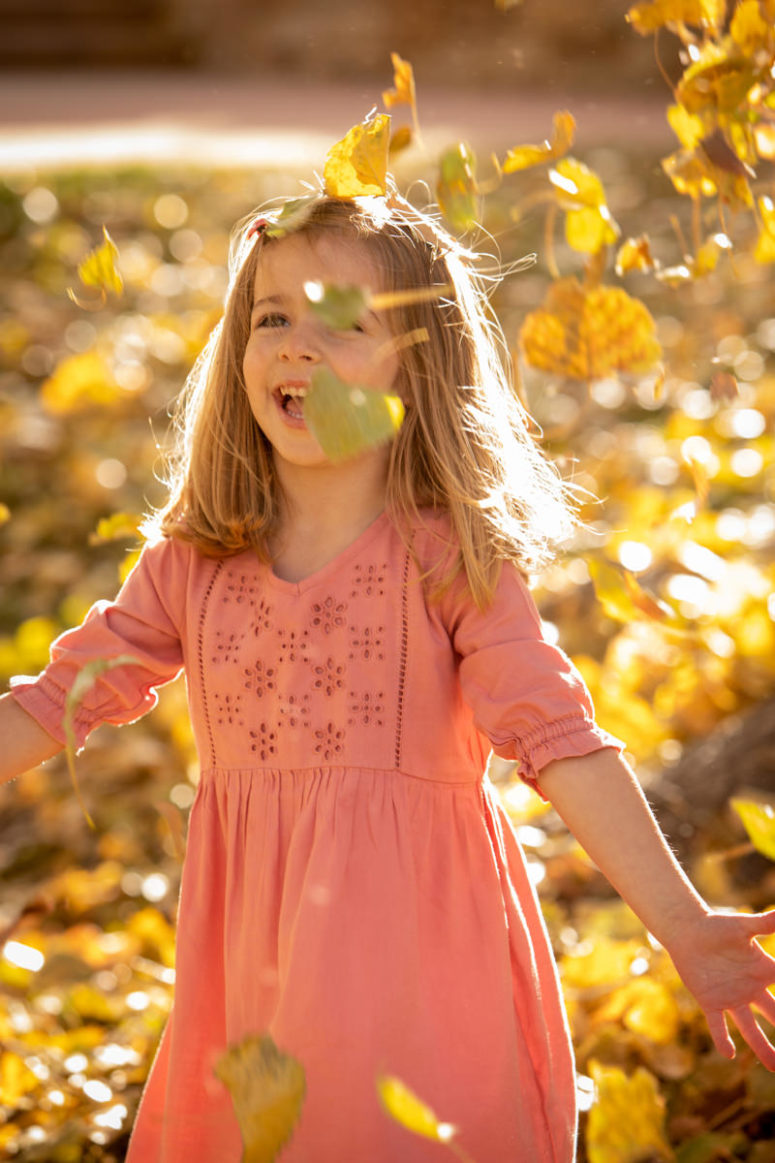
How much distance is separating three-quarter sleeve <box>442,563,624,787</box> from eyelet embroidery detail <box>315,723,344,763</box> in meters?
0.14

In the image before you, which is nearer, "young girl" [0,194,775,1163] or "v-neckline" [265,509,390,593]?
"young girl" [0,194,775,1163]

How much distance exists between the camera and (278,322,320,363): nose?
1264 millimetres

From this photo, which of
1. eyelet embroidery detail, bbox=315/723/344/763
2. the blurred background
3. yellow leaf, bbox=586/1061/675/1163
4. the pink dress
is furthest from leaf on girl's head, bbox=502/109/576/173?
yellow leaf, bbox=586/1061/675/1163

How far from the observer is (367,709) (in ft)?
4.27

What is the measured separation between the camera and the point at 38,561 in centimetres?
342

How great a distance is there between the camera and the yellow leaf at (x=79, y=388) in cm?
385

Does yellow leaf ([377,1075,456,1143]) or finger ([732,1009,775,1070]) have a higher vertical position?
yellow leaf ([377,1075,456,1143])

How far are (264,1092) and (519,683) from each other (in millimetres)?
446

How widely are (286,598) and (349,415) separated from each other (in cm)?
45

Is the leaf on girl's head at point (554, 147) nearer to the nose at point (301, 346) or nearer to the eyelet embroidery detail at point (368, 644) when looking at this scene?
the nose at point (301, 346)

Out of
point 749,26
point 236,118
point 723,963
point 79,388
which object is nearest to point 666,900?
point 723,963

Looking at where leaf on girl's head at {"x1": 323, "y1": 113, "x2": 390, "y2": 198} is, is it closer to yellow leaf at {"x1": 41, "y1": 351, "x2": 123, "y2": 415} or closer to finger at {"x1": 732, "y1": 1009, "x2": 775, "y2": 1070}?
finger at {"x1": 732, "y1": 1009, "x2": 775, "y2": 1070}

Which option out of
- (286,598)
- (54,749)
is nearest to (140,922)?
(54,749)

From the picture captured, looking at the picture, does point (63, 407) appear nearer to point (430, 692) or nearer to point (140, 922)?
point (140, 922)
